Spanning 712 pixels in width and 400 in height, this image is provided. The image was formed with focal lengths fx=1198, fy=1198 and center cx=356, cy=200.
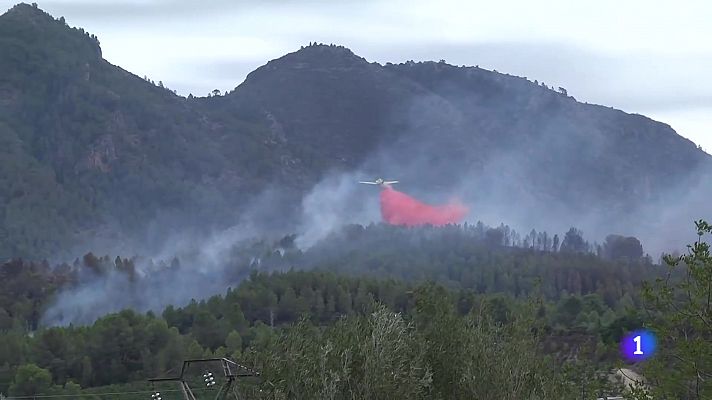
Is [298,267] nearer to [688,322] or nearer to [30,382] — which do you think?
[30,382]

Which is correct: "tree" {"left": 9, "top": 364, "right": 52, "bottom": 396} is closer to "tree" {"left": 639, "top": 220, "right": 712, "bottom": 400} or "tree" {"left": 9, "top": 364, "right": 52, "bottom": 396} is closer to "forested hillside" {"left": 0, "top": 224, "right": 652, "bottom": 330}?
"forested hillside" {"left": 0, "top": 224, "right": 652, "bottom": 330}

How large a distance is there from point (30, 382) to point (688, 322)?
71602mm

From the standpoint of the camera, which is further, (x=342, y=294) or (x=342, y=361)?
(x=342, y=294)

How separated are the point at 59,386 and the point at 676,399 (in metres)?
73.6

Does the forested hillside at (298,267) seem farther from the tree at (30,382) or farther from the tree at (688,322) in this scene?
the tree at (688,322)

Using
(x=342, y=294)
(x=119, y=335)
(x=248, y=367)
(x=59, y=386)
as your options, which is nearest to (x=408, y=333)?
(x=248, y=367)

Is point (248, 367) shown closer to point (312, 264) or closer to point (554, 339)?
point (554, 339)

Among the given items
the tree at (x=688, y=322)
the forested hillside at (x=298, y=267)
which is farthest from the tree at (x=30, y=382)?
the tree at (x=688, y=322)

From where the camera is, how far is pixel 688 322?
24.6 metres

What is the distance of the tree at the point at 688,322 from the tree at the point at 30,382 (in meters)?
69.6

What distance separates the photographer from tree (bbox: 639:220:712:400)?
23.2 meters

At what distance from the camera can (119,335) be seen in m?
102

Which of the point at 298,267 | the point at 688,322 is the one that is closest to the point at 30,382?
the point at 688,322

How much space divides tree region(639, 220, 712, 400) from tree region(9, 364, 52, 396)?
69.6 metres
